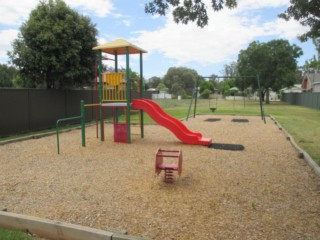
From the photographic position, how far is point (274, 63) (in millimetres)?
37281

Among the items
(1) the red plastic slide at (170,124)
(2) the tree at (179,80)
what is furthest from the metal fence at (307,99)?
(2) the tree at (179,80)

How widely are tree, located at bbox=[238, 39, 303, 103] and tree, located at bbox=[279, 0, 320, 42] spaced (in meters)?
32.2

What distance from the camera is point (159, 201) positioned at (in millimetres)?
4242

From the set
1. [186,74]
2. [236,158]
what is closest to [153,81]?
[186,74]

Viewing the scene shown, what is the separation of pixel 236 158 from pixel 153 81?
95802mm

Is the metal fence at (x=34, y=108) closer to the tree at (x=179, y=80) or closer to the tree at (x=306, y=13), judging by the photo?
the tree at (x=306, y=13)

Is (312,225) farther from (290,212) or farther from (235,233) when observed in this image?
(235,233)

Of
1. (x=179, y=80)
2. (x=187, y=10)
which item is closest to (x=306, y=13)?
(x=187, y=10)

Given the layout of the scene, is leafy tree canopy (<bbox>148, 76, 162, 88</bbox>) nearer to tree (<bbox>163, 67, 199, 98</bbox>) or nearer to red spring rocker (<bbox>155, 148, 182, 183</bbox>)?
tree (<bbox>163, 67, 199, 98</bbox>)

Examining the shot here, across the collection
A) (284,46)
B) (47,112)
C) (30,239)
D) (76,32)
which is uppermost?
(284,46)

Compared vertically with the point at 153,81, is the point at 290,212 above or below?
below

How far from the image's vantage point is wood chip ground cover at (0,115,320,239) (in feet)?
11.5

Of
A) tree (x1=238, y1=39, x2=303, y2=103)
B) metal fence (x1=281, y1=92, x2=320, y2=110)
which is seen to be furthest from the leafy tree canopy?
tree (x1=238, y1=39, x2=303, y2=103)

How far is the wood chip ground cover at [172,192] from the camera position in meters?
3.50
